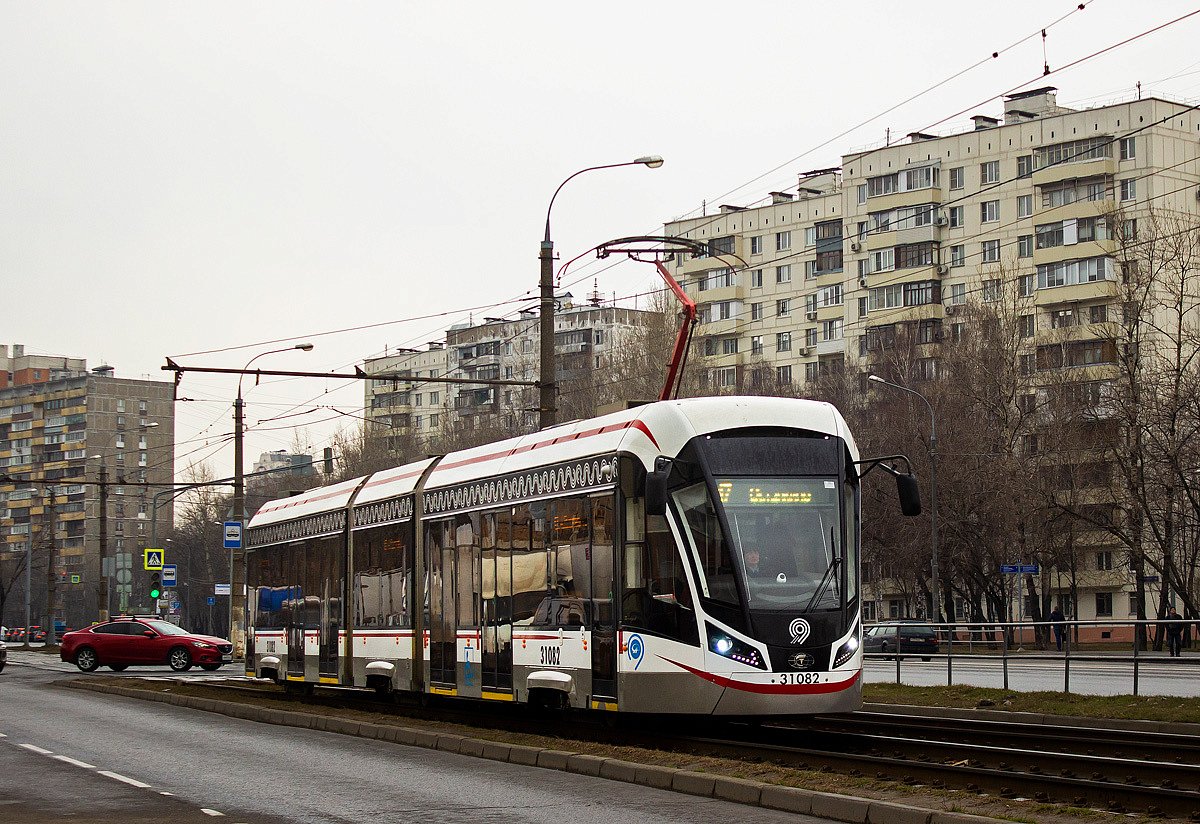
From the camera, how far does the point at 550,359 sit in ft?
87.7

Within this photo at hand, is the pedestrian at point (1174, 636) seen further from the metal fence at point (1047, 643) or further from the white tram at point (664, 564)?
the white tram at point (664, 564)

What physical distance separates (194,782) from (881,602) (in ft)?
240

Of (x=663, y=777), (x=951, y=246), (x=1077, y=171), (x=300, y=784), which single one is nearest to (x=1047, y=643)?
(x=663, y=777)

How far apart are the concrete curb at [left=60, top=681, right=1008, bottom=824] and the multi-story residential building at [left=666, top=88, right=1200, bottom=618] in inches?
1843

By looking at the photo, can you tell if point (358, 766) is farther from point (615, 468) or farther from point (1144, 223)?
point (1144, 223)

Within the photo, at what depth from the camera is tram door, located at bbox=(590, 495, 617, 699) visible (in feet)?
57.0

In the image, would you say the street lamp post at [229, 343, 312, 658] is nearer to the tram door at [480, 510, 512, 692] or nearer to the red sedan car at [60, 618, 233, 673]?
the red sedan car at [60, 618, 233, 673]

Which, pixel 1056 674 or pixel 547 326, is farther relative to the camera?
pixel 547 326

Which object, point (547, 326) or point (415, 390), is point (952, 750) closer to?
point (547, 326)

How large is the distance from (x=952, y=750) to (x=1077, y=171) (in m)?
68.6

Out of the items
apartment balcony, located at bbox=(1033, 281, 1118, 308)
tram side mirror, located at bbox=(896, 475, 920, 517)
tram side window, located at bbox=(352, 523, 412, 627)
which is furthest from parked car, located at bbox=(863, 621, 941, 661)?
apartment balcony, located at bbox=(1033, 281, 1118, 308)

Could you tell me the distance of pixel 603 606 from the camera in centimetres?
1766

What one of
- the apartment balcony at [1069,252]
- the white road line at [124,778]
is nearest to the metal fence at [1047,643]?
the white road line at [124,778]

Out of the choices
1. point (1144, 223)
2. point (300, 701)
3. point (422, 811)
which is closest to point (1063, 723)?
point (422, 811)
